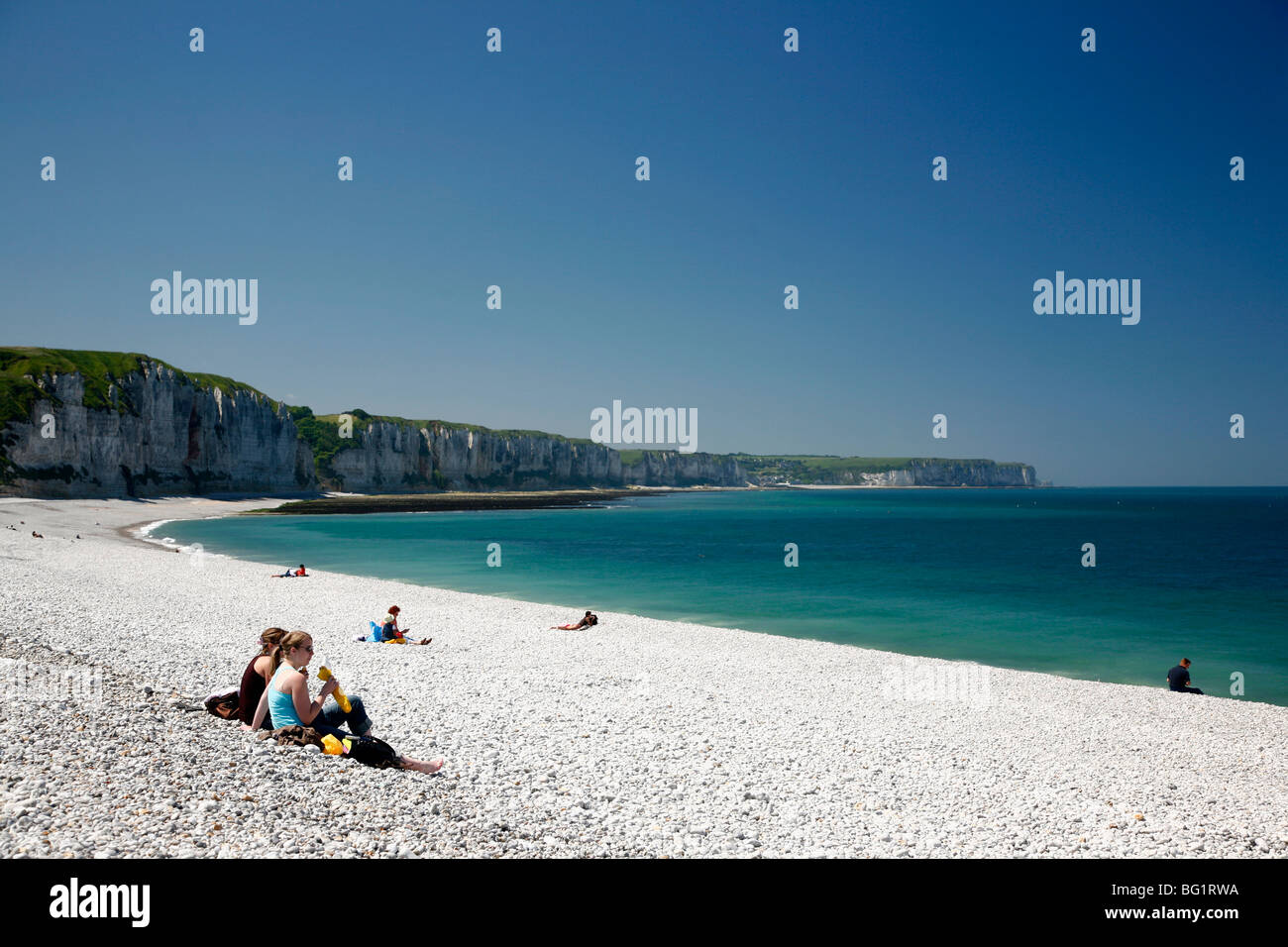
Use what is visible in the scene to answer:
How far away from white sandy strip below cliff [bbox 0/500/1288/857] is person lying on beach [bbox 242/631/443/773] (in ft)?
1.37

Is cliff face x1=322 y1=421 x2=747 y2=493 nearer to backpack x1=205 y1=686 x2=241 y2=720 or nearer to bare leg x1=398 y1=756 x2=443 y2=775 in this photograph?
backpack x1=205 y1=686 x2=241 y2=720

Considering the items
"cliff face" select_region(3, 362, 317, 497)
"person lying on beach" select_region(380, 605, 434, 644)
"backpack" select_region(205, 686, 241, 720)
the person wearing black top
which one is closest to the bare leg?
"backpack" select_region(205, 686, 241, 720)

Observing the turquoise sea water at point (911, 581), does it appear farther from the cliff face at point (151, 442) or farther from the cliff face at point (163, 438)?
the cliff face at point (163, 438)

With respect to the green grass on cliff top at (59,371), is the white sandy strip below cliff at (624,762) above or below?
below

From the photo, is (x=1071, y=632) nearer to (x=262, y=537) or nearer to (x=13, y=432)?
(x=262, y=537)

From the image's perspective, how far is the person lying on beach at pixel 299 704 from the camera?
7.75m

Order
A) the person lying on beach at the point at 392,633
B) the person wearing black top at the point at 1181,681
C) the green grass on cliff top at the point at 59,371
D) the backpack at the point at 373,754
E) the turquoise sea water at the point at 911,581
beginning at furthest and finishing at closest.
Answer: the green grass on cliff top at the point at 59,371
the turquoise sea water at the point at 911,581
the person lying on beach at the point at 392,633
the person wearing black top at the point at 1181,681
the backpack at the point at 373,754

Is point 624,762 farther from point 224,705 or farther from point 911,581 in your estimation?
point 911,581

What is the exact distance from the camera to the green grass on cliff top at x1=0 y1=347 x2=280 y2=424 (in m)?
72.3

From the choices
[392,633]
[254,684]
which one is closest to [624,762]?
[254,684]

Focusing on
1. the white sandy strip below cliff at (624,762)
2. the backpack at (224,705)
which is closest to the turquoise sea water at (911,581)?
the white sandy strip below cliff at (624,762)

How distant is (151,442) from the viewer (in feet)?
288

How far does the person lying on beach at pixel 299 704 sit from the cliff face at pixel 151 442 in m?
84.5
